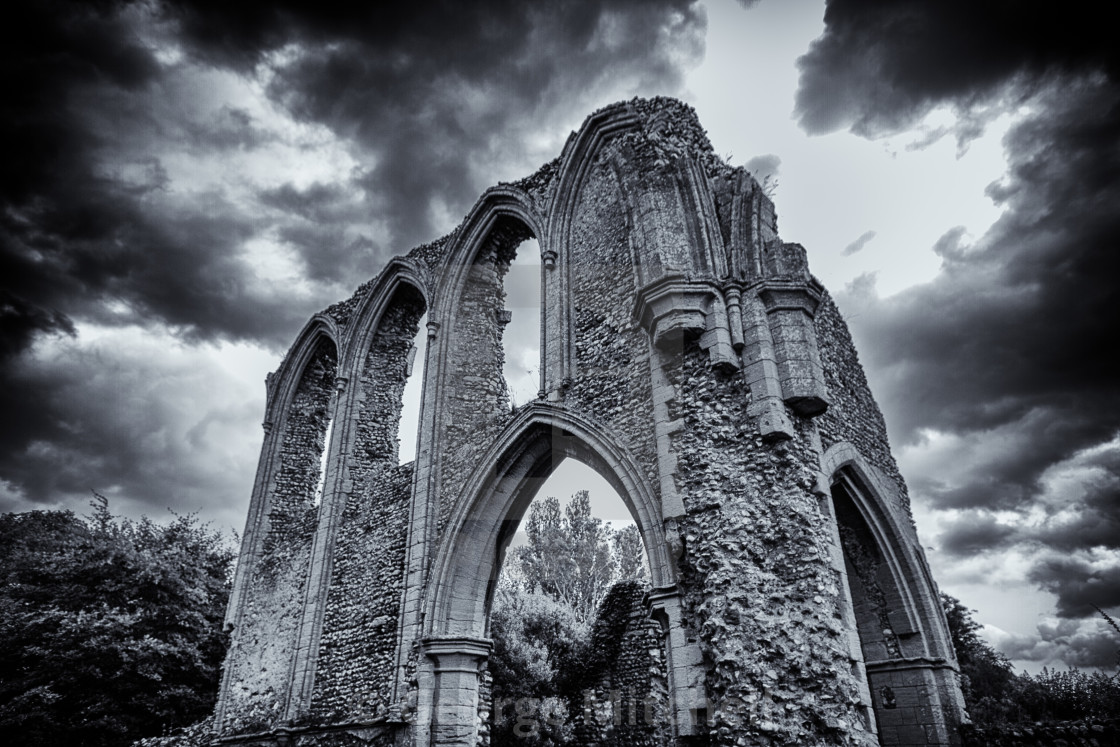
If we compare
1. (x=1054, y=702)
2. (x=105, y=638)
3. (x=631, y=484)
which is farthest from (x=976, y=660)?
(x=105, y=638)

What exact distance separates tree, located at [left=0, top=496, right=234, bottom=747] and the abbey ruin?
74.0 inches

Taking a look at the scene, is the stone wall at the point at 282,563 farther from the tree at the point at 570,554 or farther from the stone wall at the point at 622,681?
the tree at the point at 570,554

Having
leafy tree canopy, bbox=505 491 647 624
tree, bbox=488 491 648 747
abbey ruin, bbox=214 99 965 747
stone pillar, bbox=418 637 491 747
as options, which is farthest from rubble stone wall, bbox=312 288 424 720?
leafy tree canopy, bbox=505 491 647 624

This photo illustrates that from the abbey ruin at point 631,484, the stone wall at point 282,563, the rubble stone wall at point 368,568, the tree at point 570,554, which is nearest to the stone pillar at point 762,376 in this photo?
the abbey ruin at point 631,484

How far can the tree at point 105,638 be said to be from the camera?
1211cm

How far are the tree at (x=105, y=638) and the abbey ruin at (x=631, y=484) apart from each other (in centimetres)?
188

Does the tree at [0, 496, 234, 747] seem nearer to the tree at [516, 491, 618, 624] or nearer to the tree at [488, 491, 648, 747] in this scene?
the tree at [488, 491, 648, 747]

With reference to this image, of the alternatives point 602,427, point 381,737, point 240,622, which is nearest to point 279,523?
point 240,622

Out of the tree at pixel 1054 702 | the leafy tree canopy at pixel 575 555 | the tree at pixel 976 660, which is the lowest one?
the tree at pixel 1054 702

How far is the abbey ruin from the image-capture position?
21.0 ft

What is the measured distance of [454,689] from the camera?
29.0ft

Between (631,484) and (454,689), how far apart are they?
353cm

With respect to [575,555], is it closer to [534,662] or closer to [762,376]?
[534,662]

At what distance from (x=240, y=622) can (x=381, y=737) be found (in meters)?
5.05
